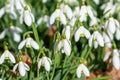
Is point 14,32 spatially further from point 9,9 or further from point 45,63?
point 45,63

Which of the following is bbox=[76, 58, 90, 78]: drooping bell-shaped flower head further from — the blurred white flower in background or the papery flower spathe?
the blurred white flower in background

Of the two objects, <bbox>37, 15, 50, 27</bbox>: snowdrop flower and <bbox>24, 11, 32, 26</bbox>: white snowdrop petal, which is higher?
<bbox>37, 15, 50, 27</bbox>: snowdrop flower

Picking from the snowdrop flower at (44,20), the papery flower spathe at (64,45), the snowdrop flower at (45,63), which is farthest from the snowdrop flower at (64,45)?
the snowdrop flower at (44,20)

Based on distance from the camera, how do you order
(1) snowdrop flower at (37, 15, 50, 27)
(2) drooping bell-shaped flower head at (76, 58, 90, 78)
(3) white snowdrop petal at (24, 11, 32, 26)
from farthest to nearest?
(1) snowdrop flower at (37, 15, 50, 27)
(3) white snowdrop petal at (24, 11, 32, 26)
(2) drooping bell-shaped flower head at (76, 58, 90, 78)

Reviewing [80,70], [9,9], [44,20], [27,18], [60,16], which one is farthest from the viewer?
[44,20]

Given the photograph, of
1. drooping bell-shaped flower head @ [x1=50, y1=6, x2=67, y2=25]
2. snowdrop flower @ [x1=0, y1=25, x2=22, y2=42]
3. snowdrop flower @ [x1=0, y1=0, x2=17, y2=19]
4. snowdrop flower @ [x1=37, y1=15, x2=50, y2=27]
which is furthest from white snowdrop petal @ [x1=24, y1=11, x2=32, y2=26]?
snowdrop flower @ [x1=37, y1=15, x2=50, y2=27]

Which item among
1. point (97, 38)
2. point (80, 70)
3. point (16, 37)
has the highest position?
point (16, 37)

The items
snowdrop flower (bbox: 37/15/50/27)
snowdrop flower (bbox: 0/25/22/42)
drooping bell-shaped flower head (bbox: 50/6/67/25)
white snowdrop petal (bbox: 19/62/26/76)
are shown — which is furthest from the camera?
snowdrop flower (bbox: 37/15/50/27)

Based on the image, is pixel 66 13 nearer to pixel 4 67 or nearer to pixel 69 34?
pixel 69 34

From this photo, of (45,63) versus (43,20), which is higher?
(43,20)

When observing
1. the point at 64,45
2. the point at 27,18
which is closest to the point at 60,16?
the point at 27,18

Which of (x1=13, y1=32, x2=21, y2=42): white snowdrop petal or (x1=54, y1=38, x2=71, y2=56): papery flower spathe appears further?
(x1=13, y1=32, x2=21, y2=42): white snowdrop petal
